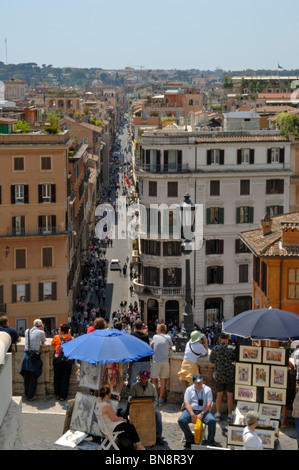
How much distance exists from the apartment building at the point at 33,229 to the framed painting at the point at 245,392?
115 ft

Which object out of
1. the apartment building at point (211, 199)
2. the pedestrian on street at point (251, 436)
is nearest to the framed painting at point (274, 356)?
the pedestrian on street at point (251, 436)

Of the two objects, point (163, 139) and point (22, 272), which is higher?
point (163, 139)

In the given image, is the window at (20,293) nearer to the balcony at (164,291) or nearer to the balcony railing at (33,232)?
the balcony railing at (33,232)

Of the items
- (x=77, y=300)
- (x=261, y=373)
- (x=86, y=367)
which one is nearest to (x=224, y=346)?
(x=261, y=373)

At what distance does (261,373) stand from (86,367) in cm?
303

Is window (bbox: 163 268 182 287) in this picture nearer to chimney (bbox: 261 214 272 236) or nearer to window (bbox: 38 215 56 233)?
window (bbox: 38 215 56 233)

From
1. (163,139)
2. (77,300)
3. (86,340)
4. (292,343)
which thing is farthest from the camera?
(77,300)

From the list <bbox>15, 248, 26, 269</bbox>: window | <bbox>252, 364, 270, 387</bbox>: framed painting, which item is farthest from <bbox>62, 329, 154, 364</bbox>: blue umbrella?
<bbox>15, 248, 26, 269</bbox>: window

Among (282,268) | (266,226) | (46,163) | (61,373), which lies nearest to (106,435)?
(61,373)

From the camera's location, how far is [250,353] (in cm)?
1504

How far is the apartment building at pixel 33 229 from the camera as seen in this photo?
48938 mm

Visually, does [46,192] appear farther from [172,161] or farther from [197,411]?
[197,411]

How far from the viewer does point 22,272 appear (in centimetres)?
4966
